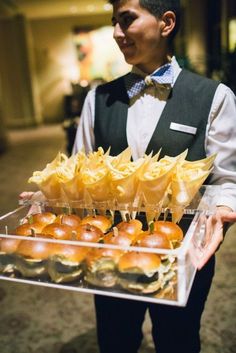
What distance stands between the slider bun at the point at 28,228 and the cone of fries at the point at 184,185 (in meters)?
0.40

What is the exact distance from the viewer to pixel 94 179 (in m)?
1.11

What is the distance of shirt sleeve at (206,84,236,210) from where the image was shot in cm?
130

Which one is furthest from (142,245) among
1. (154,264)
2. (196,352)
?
(196,352)

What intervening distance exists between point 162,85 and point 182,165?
39 centimetres

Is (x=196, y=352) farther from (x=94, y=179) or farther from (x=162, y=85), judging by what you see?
(x=162, y=85)

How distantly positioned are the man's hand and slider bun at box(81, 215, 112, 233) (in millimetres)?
294

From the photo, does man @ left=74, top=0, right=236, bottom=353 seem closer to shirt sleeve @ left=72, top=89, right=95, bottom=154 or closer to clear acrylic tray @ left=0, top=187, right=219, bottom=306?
shirt sleeve @ left=72, top=89, right=95, bottom=154

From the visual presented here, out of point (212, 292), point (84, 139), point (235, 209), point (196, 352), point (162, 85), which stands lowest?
point (212, 292)

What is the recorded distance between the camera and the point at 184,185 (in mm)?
1062

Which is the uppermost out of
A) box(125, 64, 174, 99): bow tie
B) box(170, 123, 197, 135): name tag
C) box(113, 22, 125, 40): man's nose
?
box(113, 22, 125, 40): man's nose

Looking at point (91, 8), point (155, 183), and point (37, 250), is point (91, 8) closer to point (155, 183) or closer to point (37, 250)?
point (155, 183)

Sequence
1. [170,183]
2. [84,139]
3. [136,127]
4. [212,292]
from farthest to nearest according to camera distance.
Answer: [212,292] → [84,139] → [136,127] → [170,183]

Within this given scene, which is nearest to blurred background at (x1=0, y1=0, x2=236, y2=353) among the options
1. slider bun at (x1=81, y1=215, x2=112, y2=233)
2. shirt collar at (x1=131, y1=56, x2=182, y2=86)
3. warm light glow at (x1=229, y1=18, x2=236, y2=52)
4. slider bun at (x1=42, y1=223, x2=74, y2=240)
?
warm light glow at (x1=229, y1=18, x2=236, y2=52)

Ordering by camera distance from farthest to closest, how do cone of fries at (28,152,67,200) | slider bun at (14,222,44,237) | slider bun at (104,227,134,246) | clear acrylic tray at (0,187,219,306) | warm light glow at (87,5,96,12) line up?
warm light glow at (87,5,96,12) < cone of fries at (28,152,67,200) < slider bun at (14,222,44,237) < slider bun at (104,227,134,246) < clear acrylic tray at (0,187,219,306)
